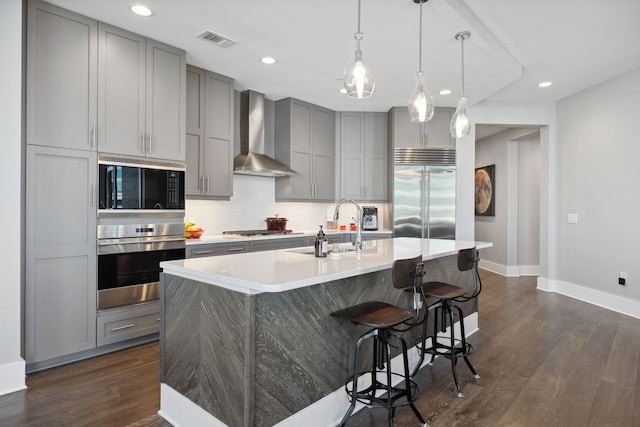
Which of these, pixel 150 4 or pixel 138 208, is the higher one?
pixel 150 4

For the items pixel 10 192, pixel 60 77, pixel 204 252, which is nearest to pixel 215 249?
pixel 204 252

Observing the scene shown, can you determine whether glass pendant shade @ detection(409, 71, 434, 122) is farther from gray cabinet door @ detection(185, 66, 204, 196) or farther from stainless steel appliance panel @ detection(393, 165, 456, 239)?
stainless steel appliance panel @ detection(393, 165, 456, 239)

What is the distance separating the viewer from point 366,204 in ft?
19.9

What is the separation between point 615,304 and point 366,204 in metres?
3.48

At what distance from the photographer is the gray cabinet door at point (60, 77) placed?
8.73 ft

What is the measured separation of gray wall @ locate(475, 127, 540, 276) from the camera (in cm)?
674

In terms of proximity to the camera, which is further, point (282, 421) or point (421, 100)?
point (421, 100)

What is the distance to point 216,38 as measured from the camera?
10.9ft

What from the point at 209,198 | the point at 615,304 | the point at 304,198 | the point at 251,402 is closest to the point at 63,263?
the point at 209,198

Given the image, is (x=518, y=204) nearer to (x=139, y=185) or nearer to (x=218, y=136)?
(x=218, y=136)

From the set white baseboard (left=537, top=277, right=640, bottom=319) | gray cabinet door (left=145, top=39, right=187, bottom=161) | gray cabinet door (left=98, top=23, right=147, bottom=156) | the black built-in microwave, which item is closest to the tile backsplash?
the black built-in microwave

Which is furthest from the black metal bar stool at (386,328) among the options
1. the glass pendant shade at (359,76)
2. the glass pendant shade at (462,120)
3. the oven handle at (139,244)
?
the oven handle at (139,244)

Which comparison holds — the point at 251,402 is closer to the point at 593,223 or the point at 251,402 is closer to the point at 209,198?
the point at 209,198

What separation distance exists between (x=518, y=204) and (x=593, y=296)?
7.71ft
